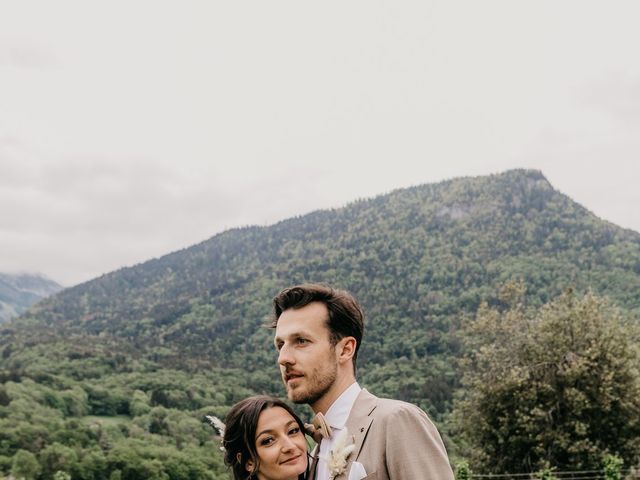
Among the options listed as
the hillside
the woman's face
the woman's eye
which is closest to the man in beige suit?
the woman's face

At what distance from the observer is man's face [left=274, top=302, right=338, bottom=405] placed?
9.41ft

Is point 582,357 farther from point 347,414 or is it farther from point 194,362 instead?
point 194,362

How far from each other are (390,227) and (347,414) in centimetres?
19197

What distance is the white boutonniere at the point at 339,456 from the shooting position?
8.48ft

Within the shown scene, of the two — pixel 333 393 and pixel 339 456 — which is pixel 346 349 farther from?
pixel 339 456

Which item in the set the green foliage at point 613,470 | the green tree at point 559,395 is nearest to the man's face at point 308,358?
the green foliage at point 613,470

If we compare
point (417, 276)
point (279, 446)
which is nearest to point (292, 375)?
point (279, 446)

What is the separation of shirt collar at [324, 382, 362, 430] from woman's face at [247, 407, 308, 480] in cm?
42

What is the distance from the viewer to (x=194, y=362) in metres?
122

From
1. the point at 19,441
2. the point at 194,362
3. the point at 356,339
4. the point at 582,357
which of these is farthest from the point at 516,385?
the point at 194,362

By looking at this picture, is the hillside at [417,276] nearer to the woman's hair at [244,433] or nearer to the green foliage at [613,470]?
the green foliage at [613,470]

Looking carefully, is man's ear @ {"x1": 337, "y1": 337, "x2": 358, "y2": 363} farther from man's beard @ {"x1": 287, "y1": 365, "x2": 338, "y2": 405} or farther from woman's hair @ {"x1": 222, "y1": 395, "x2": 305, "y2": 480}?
woman's hair @ {"x1": 222, "y1": 395, "x2": 305, "y2": 480}

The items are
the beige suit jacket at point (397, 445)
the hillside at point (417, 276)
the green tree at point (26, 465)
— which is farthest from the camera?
the hillside at point (417, 276)

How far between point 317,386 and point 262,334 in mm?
140637
